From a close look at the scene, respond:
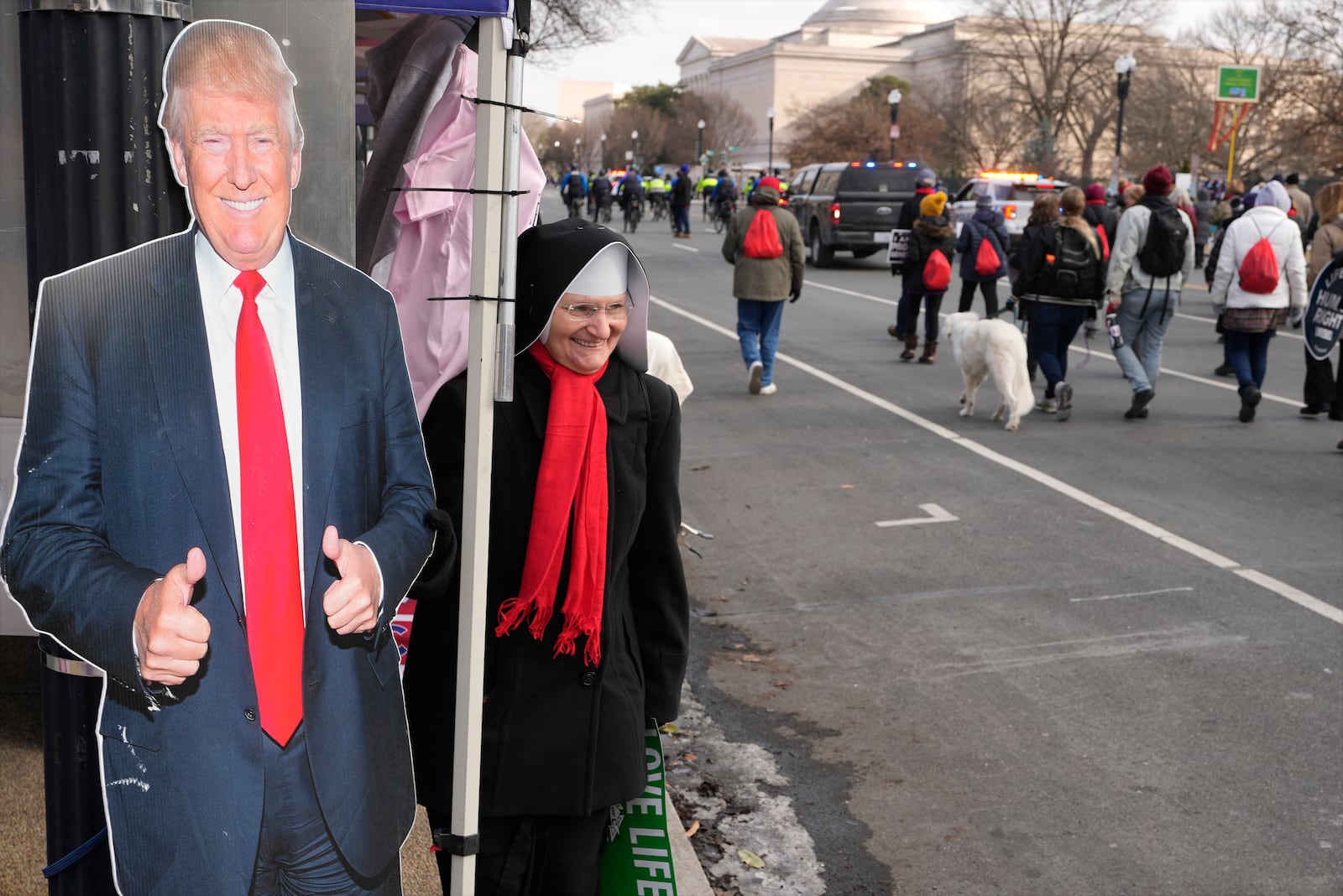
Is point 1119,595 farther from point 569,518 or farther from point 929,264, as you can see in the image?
point 929,264

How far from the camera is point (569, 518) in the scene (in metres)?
2.91

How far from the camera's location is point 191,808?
226 cm

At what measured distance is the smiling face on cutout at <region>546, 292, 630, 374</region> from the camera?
291 cm

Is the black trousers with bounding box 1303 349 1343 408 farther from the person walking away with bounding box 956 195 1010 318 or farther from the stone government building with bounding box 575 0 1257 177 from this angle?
the stone government building with bounding box 575 0 1257 177

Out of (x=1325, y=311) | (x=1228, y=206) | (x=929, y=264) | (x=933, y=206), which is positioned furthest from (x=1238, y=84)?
(x=1325, y=311)

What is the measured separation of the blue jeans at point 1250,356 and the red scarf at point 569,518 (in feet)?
32.7

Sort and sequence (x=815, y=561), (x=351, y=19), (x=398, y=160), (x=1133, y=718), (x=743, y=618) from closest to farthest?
(x=351, y=19) → (x=398, y=160) → (x=1133, y=718) → (x=743, y=618) → (x=815, y=561)

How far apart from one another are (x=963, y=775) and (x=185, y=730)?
3.50m

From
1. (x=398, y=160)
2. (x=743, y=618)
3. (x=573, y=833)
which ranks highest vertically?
(x=398, y=160)

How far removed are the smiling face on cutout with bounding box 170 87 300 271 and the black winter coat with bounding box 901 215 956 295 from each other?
12659 mm

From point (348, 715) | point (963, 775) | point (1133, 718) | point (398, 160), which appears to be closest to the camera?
point (348, 715)

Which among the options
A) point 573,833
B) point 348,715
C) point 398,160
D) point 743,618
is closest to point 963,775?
point 743,618

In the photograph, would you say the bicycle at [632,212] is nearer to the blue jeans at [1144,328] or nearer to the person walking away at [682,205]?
the person walking away at [682,205]

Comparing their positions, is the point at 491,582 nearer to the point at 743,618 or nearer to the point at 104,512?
the point at 104,512
